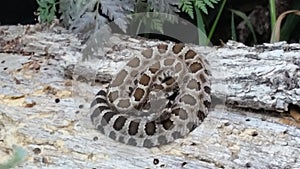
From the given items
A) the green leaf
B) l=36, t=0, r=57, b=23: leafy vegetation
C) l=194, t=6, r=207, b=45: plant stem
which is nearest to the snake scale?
l=194, t=6, r=207, b=45: plant stem

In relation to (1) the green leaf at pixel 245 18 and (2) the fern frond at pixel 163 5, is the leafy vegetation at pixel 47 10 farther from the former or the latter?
(1) the green leaf at pixel 245 18

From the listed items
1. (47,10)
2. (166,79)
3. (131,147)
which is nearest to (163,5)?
(166,79)

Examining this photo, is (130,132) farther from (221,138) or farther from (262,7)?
(262,7)

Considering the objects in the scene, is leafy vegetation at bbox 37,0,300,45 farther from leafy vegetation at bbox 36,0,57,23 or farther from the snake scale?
the snake scale

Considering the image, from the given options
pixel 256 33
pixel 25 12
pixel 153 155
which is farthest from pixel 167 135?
pixel 25 12

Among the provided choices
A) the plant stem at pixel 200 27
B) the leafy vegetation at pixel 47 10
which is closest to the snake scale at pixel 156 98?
the plant stem at pixel 200 27

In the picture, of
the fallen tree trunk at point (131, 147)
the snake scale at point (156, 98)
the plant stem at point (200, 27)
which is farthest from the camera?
the plant stem at point (200, 27)
